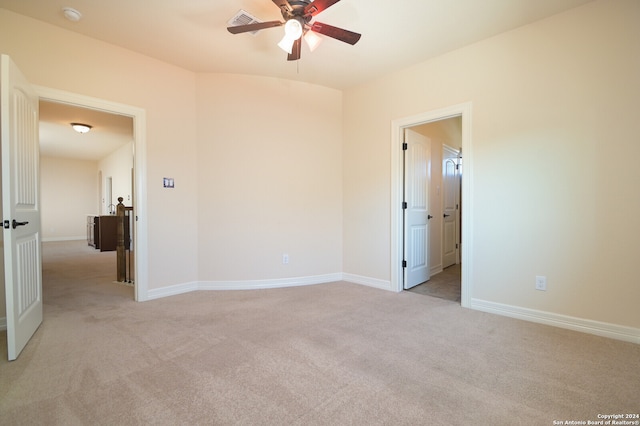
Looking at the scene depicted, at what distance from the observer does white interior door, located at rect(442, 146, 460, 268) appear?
4.77 m

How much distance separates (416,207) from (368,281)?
116cm

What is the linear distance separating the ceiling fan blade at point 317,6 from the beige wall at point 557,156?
1695 mm

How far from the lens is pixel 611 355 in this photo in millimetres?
1957

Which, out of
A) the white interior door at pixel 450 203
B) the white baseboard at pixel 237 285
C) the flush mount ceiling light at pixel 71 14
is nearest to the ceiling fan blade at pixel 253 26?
the flush mount ceiling light at pixel 71 14

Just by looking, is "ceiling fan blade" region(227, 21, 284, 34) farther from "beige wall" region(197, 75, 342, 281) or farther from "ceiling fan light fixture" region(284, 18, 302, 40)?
"beige wall" region(197, 75, 342, 281)

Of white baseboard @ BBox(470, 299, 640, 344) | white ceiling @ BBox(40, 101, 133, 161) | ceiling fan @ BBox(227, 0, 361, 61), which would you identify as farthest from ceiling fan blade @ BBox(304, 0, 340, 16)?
white ceiling @ BBox(40, 101, 133, 161)

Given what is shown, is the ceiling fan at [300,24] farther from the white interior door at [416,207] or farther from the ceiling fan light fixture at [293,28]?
the white interior door at [416,207]

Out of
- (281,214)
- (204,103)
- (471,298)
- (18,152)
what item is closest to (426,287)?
(471,298)

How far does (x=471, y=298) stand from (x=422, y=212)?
131 centimetres

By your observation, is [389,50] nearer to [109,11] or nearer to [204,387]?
[109,11]

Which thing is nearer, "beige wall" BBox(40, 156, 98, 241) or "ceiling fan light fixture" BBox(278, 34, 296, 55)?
"ceiling fan light fixture" BBox(278, 34, 296, 55)

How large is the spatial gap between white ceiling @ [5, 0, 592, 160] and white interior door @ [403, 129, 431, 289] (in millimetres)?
1028

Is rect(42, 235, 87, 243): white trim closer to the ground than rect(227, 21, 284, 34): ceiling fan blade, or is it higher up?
closer to the ground

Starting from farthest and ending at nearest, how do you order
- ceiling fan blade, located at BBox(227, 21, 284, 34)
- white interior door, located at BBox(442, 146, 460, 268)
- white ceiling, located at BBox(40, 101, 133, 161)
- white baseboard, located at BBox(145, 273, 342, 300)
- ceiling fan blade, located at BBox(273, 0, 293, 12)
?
white ceiling, located at BBox(40, 101, 133, 161), white interior door, located at BBox(442, 146, 460, 268), white baseboard, located at BBox(145, 273, 342, 300), ceiling fan blade, located at BBox(227, 21, 284, 34), ceiling fan blade, located at BBox(273, 0, 293, 12)
